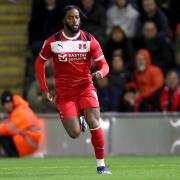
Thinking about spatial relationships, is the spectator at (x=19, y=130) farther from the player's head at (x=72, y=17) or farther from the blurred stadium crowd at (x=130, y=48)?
the player's head at (x=72, y=17)

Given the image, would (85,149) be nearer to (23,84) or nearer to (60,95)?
(23,84)

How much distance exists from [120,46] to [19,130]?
3.03m

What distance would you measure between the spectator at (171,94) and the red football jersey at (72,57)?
19.2 feet

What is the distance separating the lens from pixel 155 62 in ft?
62.8

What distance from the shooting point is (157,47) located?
1914 centimetres

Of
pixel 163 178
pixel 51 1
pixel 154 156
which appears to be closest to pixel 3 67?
pixel 51 1

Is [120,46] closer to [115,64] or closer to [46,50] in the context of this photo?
[115,64]

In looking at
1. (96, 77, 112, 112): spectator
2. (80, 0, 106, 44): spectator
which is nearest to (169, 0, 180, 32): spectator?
(80, 0, 106, 44): spectator

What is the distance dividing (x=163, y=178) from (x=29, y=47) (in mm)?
11015

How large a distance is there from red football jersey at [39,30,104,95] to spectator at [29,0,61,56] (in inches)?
318

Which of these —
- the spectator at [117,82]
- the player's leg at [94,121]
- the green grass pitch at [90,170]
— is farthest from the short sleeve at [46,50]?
the spectator at [117,82]

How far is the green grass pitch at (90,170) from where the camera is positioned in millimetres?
11023

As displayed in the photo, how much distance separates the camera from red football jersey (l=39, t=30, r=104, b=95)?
1212cm

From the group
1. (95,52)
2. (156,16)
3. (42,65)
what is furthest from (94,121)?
(156,16)
